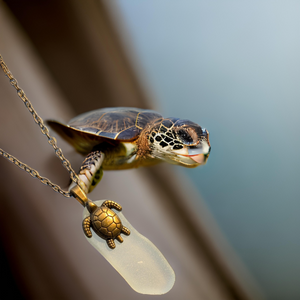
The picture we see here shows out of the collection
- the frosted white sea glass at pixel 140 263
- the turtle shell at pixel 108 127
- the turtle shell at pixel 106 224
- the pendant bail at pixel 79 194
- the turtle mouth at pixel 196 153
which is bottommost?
the frosted white sea glass at pixel 140 263

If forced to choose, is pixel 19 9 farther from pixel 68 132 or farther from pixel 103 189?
pixel 103 189

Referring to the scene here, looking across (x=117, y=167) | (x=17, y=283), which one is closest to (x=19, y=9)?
(x=117, y=167)

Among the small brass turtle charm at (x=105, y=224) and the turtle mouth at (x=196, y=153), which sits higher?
the small brass turtle charm at (x=105, y=224)

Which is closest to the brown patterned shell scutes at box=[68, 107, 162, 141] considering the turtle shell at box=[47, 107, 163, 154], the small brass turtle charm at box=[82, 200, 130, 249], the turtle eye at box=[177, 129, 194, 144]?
the turtle shell at box=[47, 107, 163, 154]

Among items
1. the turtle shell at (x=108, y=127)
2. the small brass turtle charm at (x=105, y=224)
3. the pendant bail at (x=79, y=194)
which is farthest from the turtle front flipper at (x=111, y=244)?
the turtle shell at (x=108, y=127)

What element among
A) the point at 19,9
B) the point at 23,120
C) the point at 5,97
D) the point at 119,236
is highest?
the point at 19,9

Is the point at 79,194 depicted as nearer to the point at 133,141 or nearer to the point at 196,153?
the point at 133,141

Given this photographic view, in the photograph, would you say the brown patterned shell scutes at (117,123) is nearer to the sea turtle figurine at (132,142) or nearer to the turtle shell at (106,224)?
the sea turtle figurine at (132,142)

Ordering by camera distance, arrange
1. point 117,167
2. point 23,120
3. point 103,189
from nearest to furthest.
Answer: point 103,189 → point 117,167 → point 23,120
